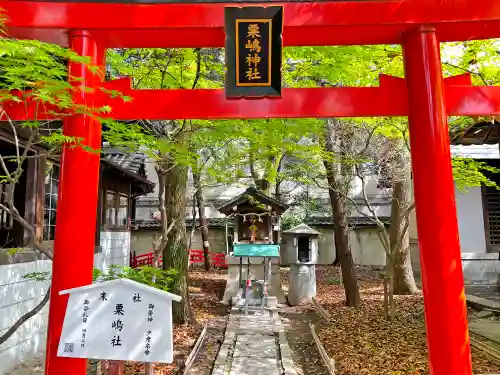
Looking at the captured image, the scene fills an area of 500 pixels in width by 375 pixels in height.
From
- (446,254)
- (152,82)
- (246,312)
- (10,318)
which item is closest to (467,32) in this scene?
(446,254)

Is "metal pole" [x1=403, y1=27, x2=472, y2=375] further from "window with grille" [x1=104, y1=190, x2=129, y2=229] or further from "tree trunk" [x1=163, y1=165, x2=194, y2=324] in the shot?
"window with grille" [x1=104, y1=190, x2=129, y2=229]

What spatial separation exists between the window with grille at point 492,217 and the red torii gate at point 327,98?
11332mm

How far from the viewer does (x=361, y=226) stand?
2506cm

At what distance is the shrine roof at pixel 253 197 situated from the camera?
14.3 meters

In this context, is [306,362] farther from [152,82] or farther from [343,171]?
[343,171]

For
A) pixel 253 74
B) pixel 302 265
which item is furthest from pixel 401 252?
pixel 253 74

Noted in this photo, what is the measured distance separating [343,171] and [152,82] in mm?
9314

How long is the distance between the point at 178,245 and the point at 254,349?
127 inches

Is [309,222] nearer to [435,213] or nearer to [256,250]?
[256,250]

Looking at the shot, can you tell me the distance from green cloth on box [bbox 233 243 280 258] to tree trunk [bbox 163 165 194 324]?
344cm

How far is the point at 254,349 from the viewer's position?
874 cm

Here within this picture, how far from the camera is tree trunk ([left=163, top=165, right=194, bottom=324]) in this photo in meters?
9.99

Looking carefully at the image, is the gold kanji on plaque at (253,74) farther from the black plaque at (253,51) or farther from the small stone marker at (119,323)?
the small stone marker at (119,323)

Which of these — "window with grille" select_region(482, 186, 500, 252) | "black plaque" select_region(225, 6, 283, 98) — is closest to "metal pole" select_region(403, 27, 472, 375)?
"black plaque" select_region(225, 6, 283, 98)
